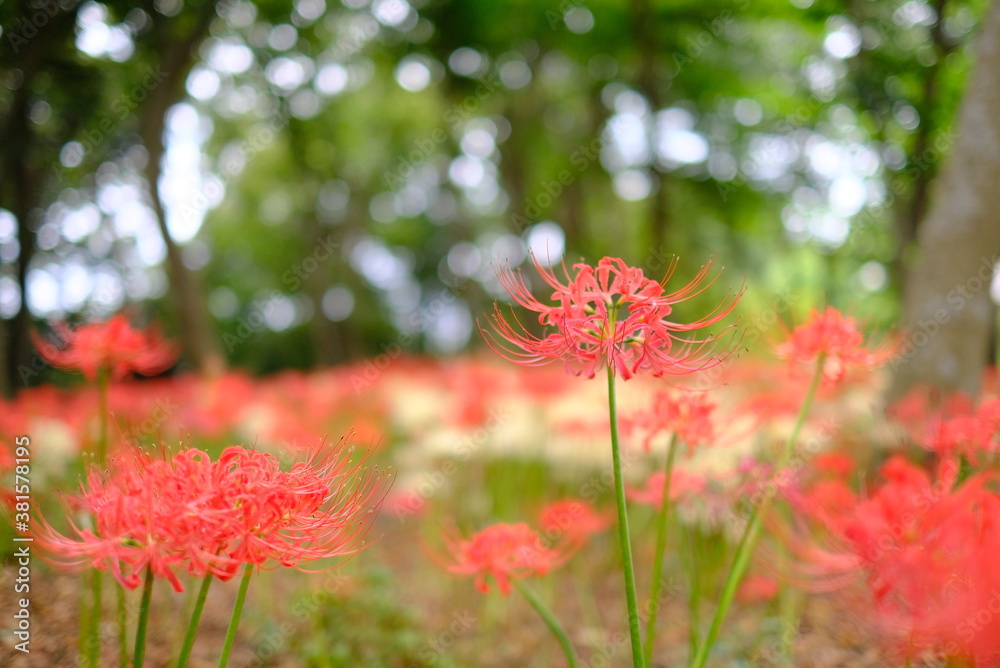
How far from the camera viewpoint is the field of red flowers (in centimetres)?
124

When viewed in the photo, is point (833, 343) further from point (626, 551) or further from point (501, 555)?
point (501, 555)

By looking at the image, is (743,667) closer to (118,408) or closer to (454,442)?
Result: (454,442)

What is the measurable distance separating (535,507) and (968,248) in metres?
2.67

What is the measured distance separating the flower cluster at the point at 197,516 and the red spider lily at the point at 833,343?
115 centimetres

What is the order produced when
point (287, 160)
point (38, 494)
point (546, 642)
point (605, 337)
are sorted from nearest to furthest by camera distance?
point (605, 337)
point (38, 494)
point (546, 642)
point (287, 160)

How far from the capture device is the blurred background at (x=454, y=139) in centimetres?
474

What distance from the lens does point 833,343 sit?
5.22ft

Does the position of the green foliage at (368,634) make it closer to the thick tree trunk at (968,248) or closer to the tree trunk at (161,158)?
the thick tree trunk at (968,248)

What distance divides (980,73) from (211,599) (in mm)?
4507

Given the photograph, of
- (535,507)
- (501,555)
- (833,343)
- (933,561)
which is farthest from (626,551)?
(535,507)

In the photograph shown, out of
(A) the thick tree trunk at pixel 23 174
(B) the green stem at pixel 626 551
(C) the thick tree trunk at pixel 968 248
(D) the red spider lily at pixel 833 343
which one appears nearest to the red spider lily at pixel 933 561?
(D) the red spider lily at pixel 833 343

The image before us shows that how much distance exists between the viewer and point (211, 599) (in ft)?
10.6

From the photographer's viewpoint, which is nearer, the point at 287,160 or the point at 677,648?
the point at 677,648

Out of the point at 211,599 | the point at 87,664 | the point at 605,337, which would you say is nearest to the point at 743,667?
the point at 605,337
